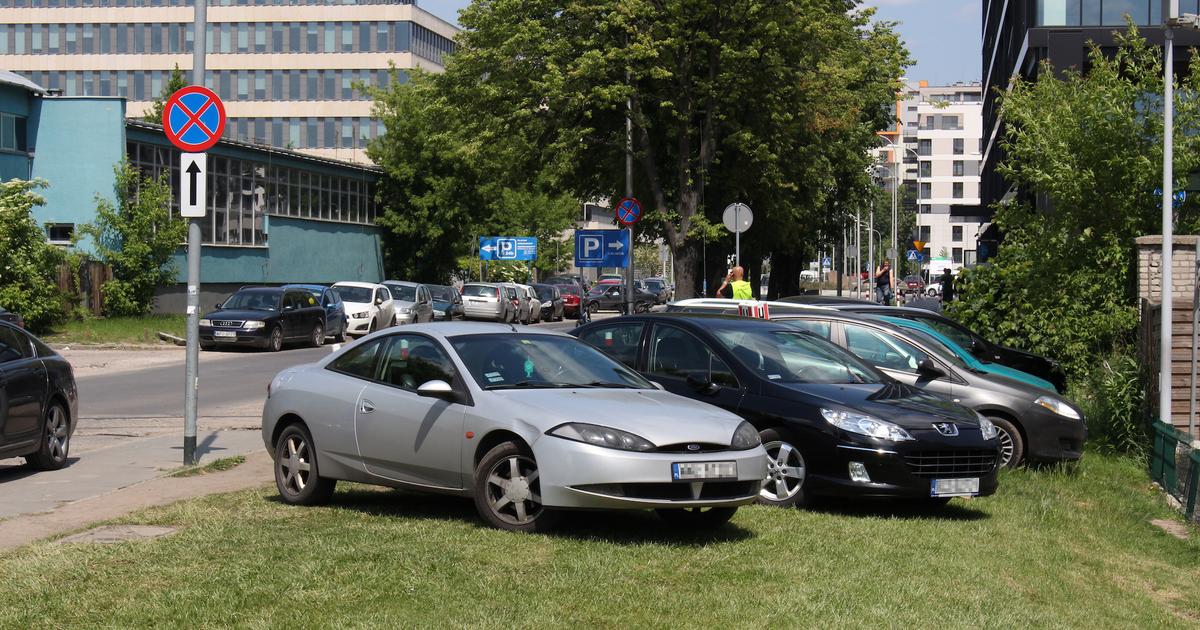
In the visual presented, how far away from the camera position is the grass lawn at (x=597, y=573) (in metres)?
6.46

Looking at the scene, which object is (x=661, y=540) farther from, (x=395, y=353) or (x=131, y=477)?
(x=131, y=477)

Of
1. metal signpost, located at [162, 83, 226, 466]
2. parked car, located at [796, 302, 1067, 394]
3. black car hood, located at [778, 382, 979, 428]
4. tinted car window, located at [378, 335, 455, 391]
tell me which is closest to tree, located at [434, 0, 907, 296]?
parked car, located at [796, 302, 1067, 394]

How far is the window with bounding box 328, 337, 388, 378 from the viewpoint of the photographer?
9953mm

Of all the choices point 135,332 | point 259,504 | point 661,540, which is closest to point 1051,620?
point 661,540

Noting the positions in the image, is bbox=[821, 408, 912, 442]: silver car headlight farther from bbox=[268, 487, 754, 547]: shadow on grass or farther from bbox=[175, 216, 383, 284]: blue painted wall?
bbox=[175, 216, 383, 284]: blue painted wall

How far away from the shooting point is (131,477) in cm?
1262

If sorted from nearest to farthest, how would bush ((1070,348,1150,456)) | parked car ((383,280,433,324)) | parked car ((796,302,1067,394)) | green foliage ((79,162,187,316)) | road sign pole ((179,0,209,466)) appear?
road sign pole ((179,0,209,466)) < bush ((1070,348,1150,456)) < parked car ((796,302,1067,394)) < green foliage ((79,162,187,316)) < parked car ((383,280,433,324))

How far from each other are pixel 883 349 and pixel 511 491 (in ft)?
19.7

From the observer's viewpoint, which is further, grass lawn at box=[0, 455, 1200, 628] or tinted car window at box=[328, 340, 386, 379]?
tinted car window at box=[328, 340, 386, 379]

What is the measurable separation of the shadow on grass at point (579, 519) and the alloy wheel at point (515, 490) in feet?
0.57

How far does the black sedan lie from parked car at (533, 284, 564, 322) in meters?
47.8

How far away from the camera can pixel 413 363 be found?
960 cm

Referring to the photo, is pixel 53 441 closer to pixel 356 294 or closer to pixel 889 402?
pixel 889 402

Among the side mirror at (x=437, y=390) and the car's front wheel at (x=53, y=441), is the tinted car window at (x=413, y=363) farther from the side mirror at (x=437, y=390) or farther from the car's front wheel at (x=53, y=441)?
the car's front wheel at (x=53, y=441)
